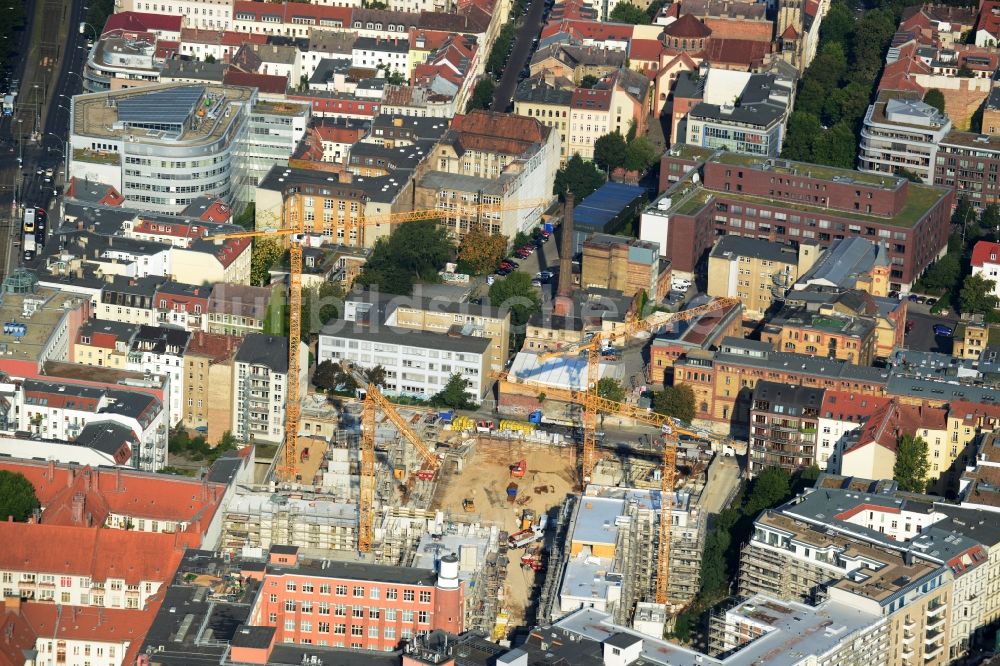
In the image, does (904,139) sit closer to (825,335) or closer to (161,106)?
(825,335)

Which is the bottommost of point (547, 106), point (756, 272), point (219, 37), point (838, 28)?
point (756, 272)

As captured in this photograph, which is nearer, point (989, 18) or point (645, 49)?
point (645, 49)

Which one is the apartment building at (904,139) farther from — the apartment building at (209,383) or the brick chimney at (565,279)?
the apartment building at (209,383)

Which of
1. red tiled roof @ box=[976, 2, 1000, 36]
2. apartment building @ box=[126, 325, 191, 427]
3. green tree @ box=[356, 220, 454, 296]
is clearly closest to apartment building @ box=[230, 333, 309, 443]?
apartment building @ box=[126, 325, 191, 427]

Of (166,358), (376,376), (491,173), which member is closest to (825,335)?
(376,376)

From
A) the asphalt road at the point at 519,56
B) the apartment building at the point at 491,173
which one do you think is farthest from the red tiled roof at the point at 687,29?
the apartment building at the point at 491,173

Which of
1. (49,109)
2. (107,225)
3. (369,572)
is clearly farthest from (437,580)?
(49,109)

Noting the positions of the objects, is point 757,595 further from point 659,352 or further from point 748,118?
point 748,118
